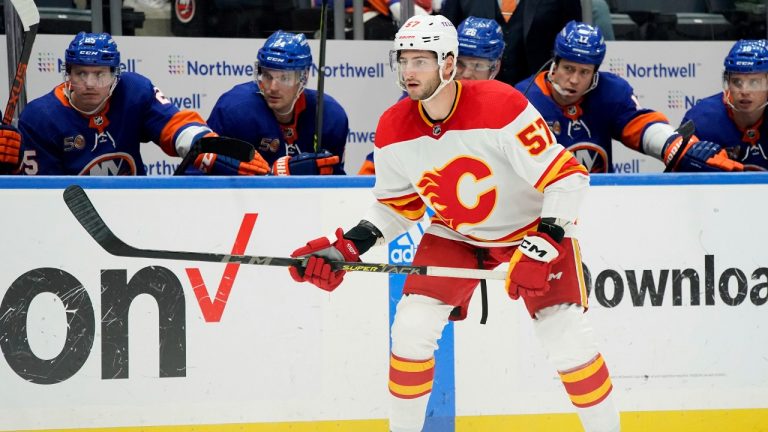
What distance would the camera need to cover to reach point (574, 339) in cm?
311

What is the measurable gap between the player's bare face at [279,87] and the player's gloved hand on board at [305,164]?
1.04 feet

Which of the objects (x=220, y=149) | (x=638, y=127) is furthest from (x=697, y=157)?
(x=220, y=149)

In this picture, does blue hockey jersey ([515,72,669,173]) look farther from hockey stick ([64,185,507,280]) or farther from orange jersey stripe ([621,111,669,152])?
hockey stick ([64,185,507,280])

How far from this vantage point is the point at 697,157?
4.14 meters

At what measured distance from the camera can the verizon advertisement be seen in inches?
138

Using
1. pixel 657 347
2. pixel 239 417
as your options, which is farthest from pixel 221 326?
pixel 657 347

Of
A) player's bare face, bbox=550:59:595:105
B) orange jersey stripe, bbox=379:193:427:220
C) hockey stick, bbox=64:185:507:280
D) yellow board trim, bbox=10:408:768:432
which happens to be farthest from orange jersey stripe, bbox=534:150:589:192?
player's bare face, bbox=550:59:595:105

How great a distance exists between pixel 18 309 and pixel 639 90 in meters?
2.86

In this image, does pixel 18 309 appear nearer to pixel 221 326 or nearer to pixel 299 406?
pixel 221 326

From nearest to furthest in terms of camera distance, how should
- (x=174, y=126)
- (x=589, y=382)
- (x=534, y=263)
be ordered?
(x=534, y=263)
(x=589, y=382)
(x=174, y=126)

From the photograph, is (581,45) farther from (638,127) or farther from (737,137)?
(737,137)

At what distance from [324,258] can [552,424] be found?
0.96 meters

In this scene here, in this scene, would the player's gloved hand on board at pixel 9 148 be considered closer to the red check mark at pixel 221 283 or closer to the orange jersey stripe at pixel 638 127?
the red check mark at pixel 221 283

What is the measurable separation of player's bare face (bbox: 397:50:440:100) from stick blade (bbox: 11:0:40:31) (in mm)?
1585
